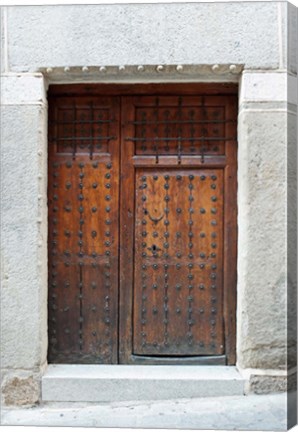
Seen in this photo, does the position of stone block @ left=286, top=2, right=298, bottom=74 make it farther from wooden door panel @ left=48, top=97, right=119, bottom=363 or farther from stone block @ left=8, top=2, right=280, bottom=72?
wooden door panel @ left=48, top=97, right=119, bottom=363

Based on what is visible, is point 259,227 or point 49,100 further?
point 49,100

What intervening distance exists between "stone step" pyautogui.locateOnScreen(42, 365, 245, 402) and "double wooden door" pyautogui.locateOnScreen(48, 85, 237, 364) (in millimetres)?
202

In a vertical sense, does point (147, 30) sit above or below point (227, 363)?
above

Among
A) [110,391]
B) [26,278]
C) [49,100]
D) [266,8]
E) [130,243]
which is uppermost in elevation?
[266,8]

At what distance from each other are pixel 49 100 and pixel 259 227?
1.62 metres

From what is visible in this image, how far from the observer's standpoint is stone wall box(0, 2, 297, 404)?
11.0 feet

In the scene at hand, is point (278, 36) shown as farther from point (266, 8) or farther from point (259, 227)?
point (259, 227)

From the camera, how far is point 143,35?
3.38 meters

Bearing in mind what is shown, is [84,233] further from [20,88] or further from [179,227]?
[20,88]

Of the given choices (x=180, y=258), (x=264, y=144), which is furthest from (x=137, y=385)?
(x=264, y=144)

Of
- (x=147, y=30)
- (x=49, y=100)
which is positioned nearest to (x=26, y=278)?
(x=49, y=100)

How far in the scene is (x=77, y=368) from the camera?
359cm

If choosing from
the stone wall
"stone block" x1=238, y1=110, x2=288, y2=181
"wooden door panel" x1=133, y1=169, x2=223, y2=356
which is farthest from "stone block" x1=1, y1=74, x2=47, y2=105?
"stone block" x1=238, y1=110, x2=288, y2=181

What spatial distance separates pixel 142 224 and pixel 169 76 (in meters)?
0.97
